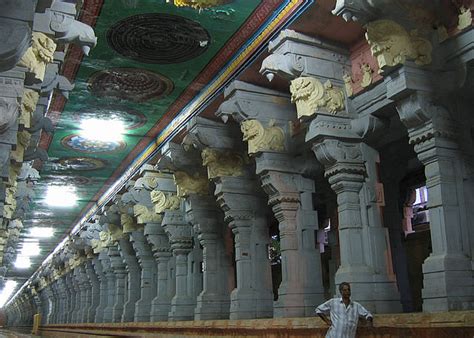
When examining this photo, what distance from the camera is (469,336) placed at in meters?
4.96

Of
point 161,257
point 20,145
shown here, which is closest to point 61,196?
point 161,257

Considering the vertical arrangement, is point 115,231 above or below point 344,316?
above

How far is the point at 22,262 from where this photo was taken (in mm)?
35625

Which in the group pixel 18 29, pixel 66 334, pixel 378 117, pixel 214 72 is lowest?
pixel 66 334

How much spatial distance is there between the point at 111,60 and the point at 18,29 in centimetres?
576

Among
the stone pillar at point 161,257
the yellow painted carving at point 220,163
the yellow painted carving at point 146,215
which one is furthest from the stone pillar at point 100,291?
the yellow painted carving at point 220,163

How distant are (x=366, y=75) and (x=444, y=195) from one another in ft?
6.84

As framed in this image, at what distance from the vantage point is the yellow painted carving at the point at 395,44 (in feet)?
20.7

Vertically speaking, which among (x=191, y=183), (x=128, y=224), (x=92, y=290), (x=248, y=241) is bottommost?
Result: (x=92, y=290)

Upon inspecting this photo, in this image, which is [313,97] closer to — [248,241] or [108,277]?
[248,241]

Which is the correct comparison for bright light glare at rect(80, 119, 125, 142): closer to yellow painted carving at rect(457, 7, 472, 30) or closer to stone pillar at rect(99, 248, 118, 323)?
yellow painted carving at rect(457, 7, 472, 30)

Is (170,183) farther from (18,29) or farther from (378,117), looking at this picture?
(18,29)

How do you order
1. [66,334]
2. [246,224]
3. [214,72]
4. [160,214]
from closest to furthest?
[214,72]
[246,224]
[160,214]
[66,334]

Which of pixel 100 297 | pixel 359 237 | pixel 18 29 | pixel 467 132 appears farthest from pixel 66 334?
pixel 18 29
